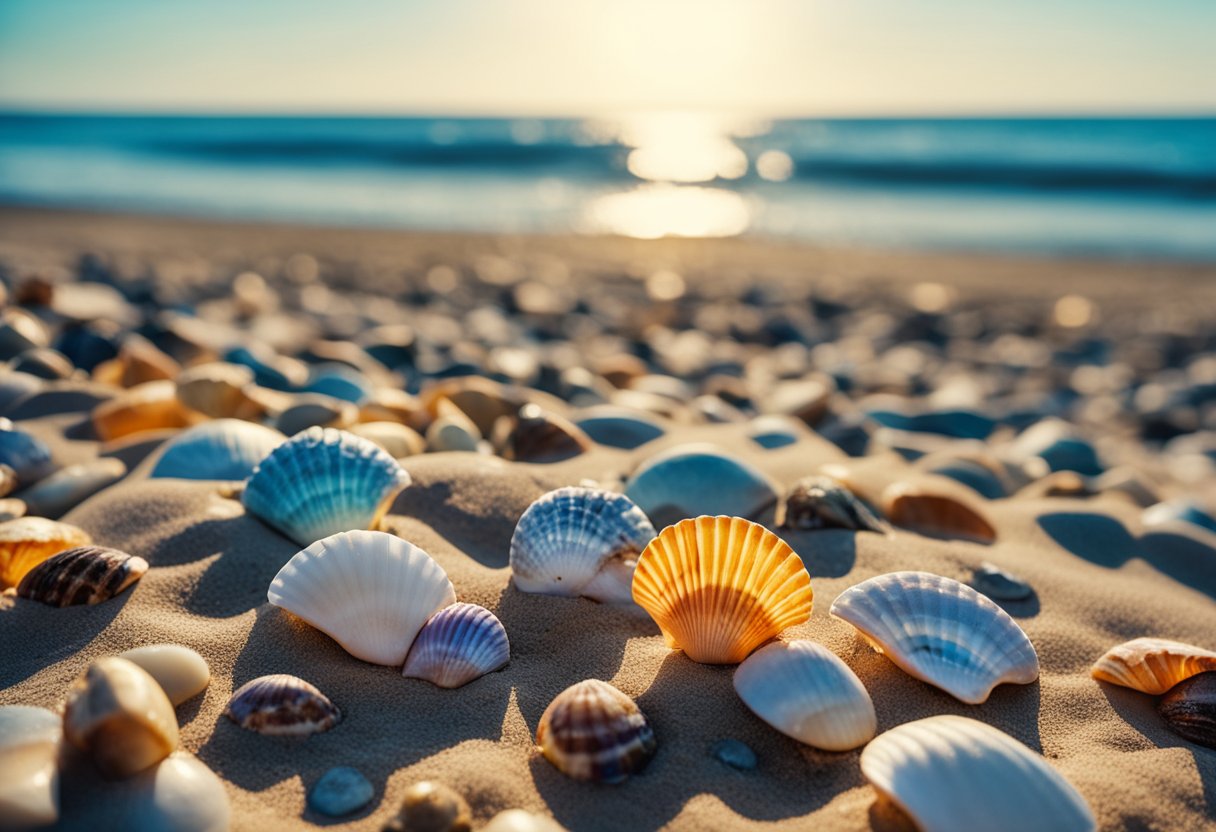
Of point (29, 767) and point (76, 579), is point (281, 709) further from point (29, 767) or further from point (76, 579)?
point (76, 579)

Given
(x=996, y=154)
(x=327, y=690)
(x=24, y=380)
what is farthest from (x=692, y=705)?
(x=996, y=154)

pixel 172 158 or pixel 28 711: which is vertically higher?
pixel 172 158

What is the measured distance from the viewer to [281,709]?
1.29 meters

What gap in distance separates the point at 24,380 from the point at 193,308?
2301mm

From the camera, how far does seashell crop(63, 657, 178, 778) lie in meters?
1.08

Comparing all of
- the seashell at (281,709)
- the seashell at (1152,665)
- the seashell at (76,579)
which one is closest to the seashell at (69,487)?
the seashell at (76,579)

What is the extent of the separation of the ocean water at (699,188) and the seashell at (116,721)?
10.8 meters

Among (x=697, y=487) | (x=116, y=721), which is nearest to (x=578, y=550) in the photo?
(x=697, y=487)

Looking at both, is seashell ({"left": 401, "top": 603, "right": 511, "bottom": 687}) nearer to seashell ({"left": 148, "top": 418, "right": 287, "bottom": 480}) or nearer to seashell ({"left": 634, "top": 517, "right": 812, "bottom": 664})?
seashell ({"left": 634, "top": 517, "right": 812, "bottom": 664})

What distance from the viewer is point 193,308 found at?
5.02 m

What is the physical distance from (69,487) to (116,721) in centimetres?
129

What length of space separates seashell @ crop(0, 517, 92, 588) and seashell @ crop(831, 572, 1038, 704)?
153 centimetres

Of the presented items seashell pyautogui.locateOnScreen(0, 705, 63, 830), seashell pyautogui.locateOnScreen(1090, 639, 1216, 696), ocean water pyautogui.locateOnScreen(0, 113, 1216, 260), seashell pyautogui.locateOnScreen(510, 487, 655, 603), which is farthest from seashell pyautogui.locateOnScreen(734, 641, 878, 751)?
ocean water pyautogui.locateOnScreen(0, 113, 1216, 260)

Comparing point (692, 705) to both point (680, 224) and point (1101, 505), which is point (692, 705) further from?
point (680, 224)
